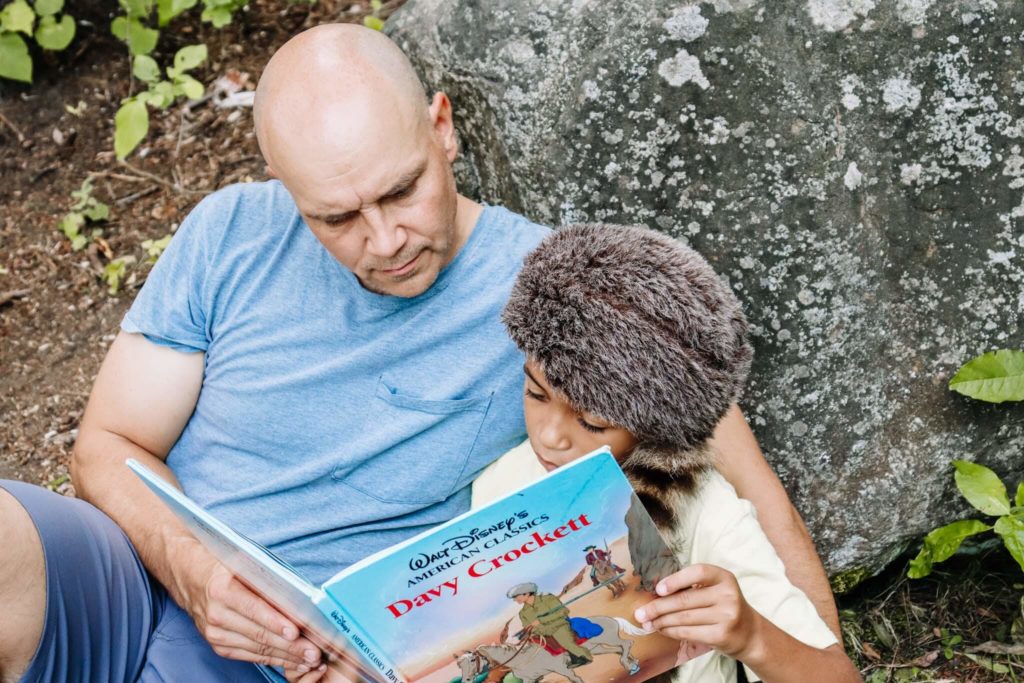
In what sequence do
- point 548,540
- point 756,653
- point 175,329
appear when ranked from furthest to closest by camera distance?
point 175,329 < point 756,653 < point 548,540

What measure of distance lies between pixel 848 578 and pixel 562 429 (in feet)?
4.14

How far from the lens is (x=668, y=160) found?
2.54 metres

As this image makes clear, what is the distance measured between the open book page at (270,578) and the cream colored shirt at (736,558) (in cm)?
47

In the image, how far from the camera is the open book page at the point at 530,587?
1.64 meters

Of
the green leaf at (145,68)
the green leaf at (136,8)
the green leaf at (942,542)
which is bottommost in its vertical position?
the green leaf at (942,542)

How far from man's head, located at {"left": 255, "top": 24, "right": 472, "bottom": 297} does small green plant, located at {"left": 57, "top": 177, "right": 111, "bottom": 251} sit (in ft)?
7.14

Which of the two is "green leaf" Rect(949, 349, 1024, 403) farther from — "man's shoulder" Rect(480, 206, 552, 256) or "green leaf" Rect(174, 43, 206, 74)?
"green leaf" Rect(174, 43, 206, 74)

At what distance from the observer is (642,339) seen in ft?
6.20

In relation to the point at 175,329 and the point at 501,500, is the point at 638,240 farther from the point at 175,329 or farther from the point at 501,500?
the point at 175,329

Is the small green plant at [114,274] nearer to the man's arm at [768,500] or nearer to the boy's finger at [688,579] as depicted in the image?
the man's arm at [768,500]

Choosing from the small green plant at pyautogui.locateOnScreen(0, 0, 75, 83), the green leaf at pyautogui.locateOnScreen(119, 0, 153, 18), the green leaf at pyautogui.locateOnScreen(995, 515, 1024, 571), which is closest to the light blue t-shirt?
the green leaf at pyautogui.locateOnScreen(995, 515, 1024, 571)

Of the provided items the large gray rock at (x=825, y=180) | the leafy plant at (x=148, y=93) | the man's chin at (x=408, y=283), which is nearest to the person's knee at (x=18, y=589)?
the man's chin at (x=408, y=283)

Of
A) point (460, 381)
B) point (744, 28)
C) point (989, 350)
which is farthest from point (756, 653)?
point (744, 28)

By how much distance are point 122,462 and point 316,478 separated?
0.49 metres
